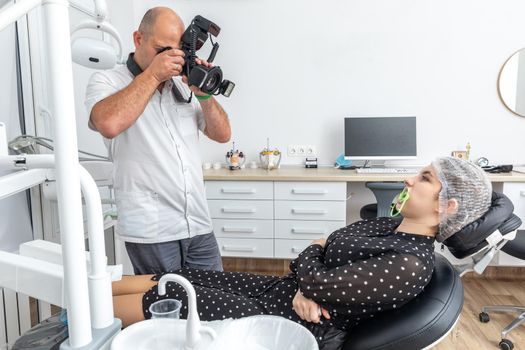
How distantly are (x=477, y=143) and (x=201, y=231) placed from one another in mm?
2487

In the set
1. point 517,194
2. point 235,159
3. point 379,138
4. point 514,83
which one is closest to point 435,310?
point 517,194

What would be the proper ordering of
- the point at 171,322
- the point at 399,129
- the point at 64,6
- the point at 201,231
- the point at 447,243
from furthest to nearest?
the point at 399,129 → the point at 201,231 → the point at 447,243 → the point at 171,322 → the point at 64,6

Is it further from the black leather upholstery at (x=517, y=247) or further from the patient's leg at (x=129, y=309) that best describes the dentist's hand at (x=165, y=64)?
the black leather upholstery at (x=517, y=247)

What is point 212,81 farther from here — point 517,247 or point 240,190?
point 517,247

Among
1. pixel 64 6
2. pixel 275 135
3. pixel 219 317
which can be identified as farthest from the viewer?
pixel 275 135

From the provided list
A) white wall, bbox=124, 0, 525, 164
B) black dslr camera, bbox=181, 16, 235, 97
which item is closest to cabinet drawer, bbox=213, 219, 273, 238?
white wall, bbox=124, 0, 525, 164

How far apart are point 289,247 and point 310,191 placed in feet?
1.39

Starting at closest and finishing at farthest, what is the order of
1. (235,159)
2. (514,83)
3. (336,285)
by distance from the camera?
1. (336,285)
2. (514,83)
3. (235,159)

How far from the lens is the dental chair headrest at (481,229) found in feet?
3.79

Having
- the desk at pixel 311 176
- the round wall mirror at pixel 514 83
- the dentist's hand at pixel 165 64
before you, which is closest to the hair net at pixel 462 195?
the dentist's hand at pixel 165 64

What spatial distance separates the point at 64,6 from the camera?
0.50 meters

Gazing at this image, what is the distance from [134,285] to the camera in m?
1.25

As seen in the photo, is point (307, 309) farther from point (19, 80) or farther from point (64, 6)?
point (19, 80)

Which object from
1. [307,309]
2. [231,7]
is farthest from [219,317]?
[231,7]
